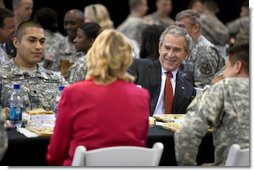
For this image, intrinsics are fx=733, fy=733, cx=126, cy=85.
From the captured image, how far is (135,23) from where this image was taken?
11180 millimetres

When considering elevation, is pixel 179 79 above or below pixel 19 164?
above

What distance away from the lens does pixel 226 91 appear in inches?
164

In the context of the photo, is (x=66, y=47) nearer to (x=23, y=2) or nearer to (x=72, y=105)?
(x=23, y=2)

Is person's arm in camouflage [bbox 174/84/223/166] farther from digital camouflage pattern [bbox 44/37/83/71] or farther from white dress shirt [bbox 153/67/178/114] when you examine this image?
digital camouflage pattern [bbox 44/37/83/71]

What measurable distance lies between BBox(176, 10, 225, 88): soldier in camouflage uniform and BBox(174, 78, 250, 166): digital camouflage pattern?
3072 millimetres

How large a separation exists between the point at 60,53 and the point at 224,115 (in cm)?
462

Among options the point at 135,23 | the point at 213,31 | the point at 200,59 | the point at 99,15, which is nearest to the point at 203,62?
the point at 200,59

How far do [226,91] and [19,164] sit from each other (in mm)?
1404

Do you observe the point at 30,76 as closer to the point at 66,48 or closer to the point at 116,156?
the point at 116,156

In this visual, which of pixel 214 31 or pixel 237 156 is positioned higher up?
pixel 214 31

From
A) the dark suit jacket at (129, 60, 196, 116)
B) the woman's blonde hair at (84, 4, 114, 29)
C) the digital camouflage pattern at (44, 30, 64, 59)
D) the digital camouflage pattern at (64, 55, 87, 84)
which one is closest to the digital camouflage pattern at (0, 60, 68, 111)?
the digital camouflage pattern at (64, 55, 87, 84)

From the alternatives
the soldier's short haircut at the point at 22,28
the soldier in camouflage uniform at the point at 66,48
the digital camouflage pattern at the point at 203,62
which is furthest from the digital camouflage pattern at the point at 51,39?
the soldier's short haircut at the point at 22,28

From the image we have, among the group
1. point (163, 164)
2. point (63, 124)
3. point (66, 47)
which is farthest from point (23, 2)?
point (63, 124)

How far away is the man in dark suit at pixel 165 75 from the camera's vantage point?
5.64m
